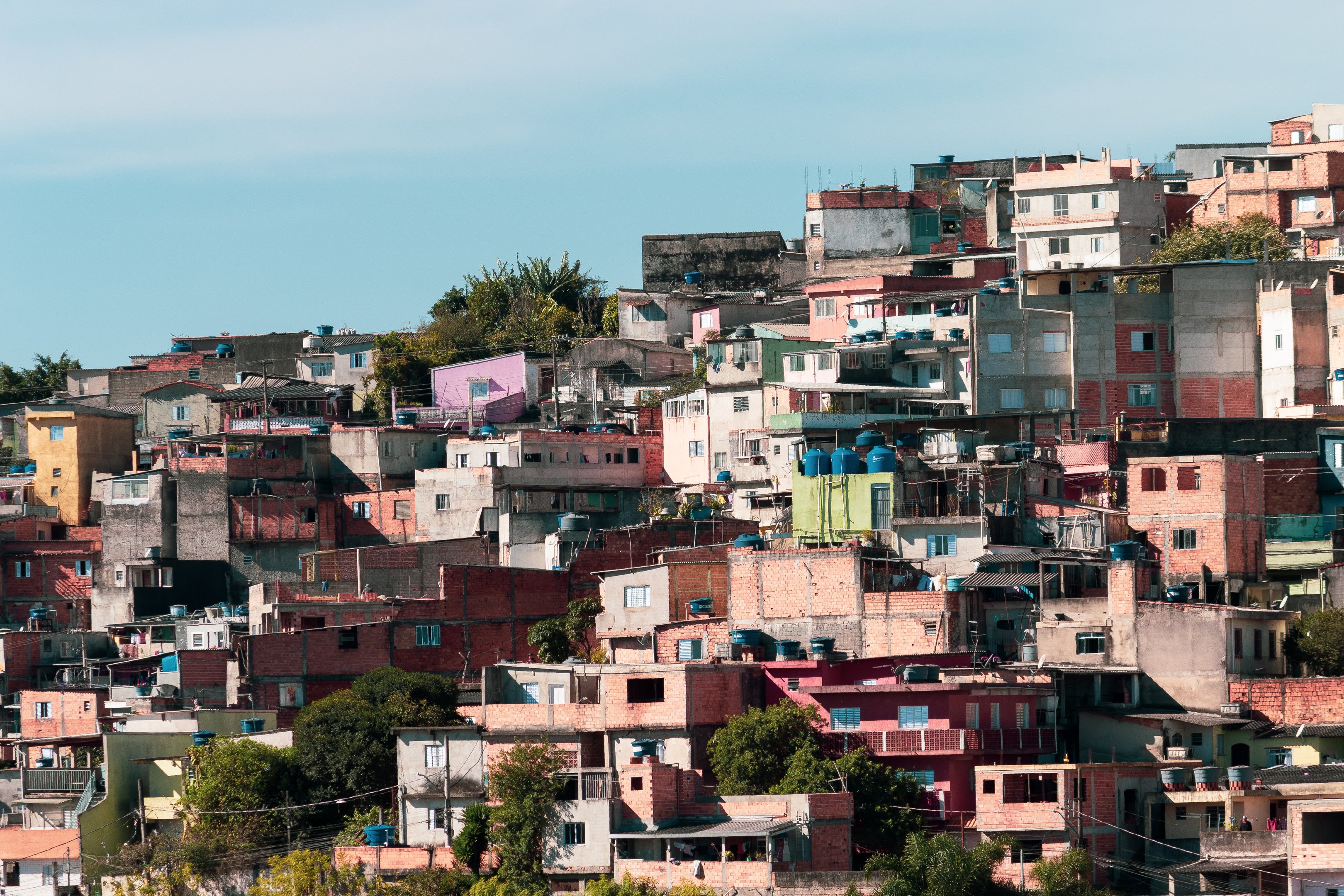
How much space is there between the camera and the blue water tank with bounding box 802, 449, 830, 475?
5188cm

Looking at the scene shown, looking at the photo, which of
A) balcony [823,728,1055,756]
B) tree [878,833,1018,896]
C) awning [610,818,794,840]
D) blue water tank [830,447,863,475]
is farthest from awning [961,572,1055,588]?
awning [610,818,794,840]

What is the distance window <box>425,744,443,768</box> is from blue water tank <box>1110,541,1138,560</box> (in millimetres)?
13848

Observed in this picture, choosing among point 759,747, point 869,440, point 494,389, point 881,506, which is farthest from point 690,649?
point 494,389

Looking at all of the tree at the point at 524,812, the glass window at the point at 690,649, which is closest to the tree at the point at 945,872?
the tree at the point at 524,812

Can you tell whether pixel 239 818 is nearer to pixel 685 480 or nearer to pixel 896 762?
pixel 896 762

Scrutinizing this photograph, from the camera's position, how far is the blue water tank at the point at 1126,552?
46.4 meters

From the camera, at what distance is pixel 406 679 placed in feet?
160

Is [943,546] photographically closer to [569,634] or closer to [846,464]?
[846,464]

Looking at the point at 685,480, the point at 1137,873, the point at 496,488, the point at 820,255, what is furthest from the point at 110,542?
the point at 1137,873

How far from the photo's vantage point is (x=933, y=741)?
43.3 m

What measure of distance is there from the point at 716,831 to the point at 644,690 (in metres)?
4.13

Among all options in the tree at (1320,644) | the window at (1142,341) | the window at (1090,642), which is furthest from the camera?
the window at (1142,341)

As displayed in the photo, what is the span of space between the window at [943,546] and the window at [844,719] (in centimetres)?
674

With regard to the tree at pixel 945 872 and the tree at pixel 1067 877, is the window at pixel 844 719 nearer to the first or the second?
the tree at pixel 945 872
